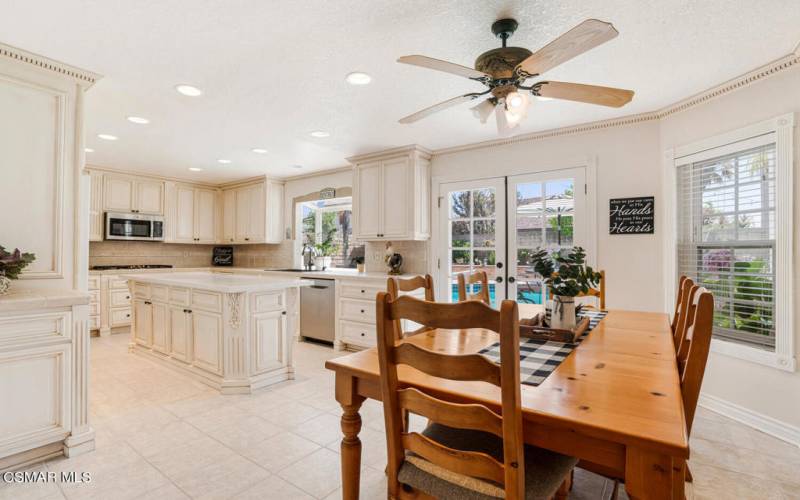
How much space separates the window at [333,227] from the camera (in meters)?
5.77

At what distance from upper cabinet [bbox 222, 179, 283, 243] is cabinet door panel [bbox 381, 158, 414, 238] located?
242cm

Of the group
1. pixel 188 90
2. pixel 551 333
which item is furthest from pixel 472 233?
pixel 188 90

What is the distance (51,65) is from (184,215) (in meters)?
4.33

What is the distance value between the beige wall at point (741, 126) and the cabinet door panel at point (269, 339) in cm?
346

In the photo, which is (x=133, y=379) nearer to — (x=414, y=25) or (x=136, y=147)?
(x=136, y=147)

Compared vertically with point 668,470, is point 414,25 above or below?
above

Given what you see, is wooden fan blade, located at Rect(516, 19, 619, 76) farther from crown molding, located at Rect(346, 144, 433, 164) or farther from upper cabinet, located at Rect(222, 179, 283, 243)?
upper cabinet, located at Rect(222, 179, 283, 243)

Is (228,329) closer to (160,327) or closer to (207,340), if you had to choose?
(207,340)

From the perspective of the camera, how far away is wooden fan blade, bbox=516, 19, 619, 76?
1.36 m

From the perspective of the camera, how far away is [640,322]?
7.50 feet

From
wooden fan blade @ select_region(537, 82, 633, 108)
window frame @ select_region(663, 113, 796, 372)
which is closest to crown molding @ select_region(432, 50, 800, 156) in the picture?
window frame @ select_region(663, 113, 796, 372)

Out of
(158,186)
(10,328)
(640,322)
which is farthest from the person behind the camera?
(158,186)

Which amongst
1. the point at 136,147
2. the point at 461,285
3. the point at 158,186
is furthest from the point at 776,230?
the point at 158,186

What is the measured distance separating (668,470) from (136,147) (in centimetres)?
532
